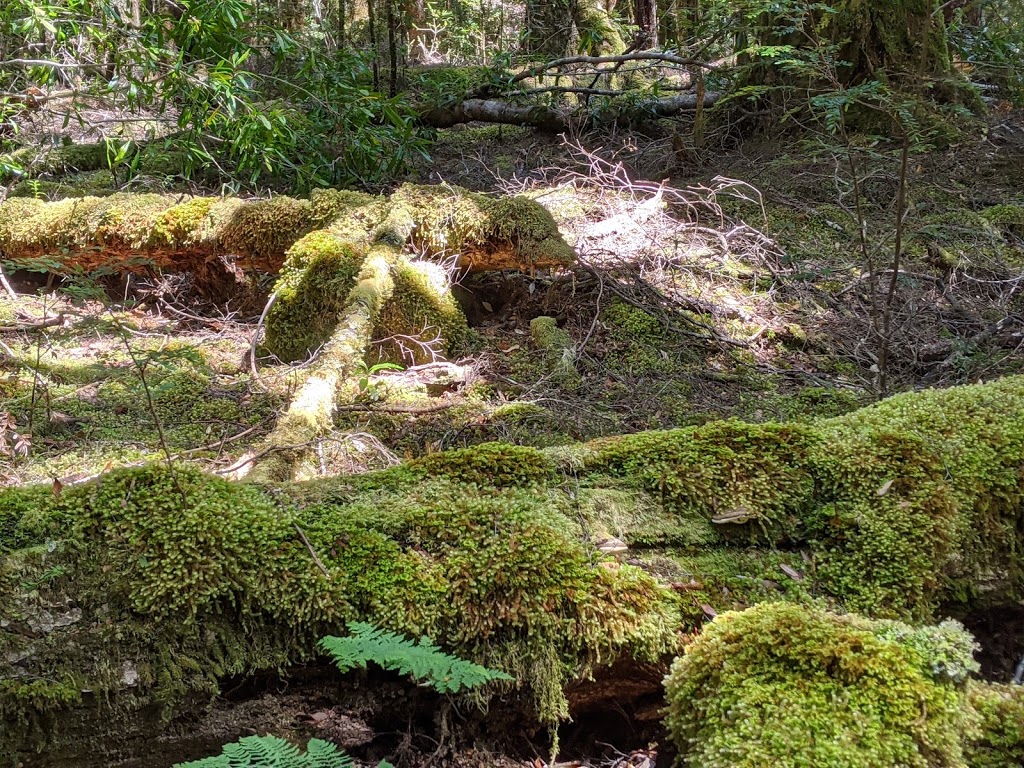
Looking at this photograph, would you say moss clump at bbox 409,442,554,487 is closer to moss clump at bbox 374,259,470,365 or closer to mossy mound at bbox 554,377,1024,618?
mossy mound at bbox 554,377,1024,618

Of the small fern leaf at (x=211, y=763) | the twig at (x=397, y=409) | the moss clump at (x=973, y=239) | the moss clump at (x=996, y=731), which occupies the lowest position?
the moss clump at (x=996, y=731)

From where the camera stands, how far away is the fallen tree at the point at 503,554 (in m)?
1.79

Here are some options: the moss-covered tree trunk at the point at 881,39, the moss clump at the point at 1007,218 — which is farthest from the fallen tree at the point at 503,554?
the moss-covered tree trunk at the point at 881,39

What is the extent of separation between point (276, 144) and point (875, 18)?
248 inches

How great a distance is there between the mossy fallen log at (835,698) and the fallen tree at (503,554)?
0.78 feet

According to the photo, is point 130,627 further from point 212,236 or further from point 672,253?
point 672,253

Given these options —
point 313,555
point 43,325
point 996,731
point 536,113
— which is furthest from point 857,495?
point 536,113

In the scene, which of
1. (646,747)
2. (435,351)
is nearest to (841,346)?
(435,351)

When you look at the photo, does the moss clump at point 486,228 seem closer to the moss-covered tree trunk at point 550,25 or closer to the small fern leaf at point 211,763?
the small fern leaf at point 211,763

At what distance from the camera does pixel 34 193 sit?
7.23 m

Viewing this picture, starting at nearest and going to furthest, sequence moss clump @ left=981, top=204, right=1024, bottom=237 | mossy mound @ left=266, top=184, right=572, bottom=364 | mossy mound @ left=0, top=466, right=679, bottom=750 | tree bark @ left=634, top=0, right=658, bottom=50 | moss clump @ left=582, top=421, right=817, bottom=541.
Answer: mossy mound @ left=0, top=466, right=679, bottom=750, moss clump @ left=582, top=421, right=817, bottom=541, mossy mound @ left=266, top=184, right=572, bottom=364, moss clump @ left=981, top=204, right=1024, bottom=237, tree bark @ left=634, top=0, right=658, bottom=50

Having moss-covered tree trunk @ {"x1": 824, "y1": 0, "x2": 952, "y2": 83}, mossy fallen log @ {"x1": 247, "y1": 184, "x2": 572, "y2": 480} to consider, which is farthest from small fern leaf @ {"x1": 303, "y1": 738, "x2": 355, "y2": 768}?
moss-covered tree trunk @ {"x1": 824, "y1": 0, "x2": 952, "y2": 83}

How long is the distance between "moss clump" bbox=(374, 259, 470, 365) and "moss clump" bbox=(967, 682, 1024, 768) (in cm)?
365

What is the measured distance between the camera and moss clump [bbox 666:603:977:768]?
1.53 meters
